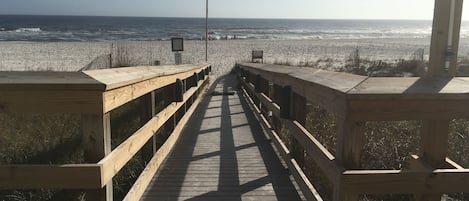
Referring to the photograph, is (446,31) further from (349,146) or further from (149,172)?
(149,172)

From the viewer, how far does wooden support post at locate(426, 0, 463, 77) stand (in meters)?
2.52

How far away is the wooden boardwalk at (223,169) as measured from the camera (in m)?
3.82

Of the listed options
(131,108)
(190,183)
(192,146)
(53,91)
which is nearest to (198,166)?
(190,183)

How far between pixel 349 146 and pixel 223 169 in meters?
2.31

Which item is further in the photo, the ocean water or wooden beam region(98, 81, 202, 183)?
the ocean water

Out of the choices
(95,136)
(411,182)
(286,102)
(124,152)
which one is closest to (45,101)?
(95,136)

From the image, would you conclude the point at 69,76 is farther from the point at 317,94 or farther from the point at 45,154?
the point at 45,154

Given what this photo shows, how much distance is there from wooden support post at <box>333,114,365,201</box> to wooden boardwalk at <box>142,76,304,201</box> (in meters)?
1.29

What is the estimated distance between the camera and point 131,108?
821 cm

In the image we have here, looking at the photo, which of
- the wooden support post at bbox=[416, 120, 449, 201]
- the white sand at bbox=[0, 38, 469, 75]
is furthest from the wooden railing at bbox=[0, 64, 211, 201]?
the white sand at bbox=[0, 38, 469, 75]

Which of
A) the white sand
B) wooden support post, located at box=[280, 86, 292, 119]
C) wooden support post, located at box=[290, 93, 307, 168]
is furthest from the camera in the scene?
the white sand

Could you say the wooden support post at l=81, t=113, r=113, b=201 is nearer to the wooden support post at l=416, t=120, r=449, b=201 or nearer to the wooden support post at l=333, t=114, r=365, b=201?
the wooden support post at l=333, t=114, r=365, b=201

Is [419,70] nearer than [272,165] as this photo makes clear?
No

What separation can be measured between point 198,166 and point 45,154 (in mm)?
2234
